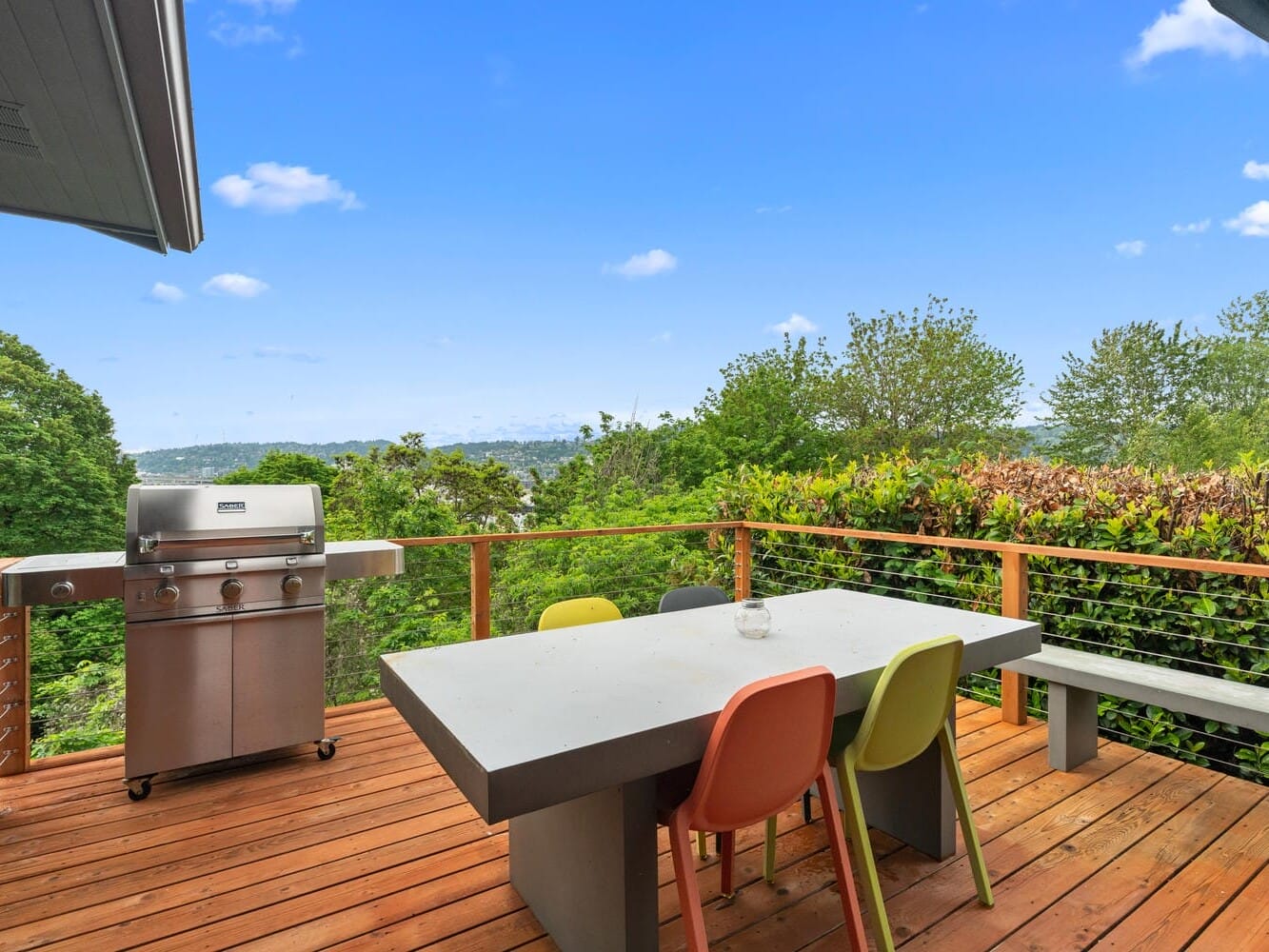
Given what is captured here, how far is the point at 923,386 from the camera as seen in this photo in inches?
635

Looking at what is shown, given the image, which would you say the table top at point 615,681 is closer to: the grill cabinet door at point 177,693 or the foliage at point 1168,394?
the grill cabinet door at point 177,693

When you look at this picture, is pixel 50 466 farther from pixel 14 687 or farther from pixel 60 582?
pixel 60 582

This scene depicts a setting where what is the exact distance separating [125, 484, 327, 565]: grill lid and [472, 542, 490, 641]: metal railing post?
892mm

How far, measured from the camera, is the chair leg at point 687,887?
1487 millimetres

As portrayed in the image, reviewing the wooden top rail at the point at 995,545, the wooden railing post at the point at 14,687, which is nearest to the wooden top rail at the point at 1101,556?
the wooden top rail at the point at 995,545

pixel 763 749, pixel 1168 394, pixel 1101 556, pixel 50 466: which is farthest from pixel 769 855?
pixel 1168 394

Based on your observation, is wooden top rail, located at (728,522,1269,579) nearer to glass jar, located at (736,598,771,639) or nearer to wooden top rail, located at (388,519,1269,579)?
wooden top rail, located at (388,519,1269,579)

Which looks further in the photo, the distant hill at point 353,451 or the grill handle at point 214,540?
the distant hill at point 353,451

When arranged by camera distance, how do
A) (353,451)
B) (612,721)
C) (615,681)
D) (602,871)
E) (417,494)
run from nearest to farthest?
(612,721) → (602,871) → (615,681) → (417,494) → (353,451)

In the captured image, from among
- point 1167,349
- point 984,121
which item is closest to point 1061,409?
point 1167,349

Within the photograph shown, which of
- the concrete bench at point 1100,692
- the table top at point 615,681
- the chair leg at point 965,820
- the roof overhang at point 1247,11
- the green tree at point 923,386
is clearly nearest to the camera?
the roof overhang at point 1247,11

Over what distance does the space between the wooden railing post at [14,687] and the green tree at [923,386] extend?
15.0 meters

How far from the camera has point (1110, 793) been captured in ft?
8.67

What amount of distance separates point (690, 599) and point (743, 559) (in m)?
2.13
